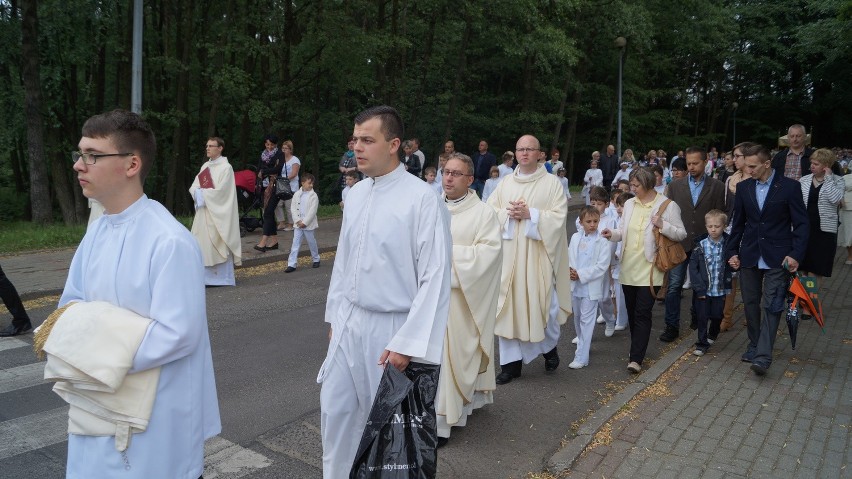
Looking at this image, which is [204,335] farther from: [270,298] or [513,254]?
[270,298]

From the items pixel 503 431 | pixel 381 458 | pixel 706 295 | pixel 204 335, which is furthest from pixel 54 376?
pixel 706 295

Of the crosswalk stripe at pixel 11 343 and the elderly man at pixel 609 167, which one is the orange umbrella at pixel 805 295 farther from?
the elderly man at pixel 609 167

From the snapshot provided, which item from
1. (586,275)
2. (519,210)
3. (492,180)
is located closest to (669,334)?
(586,275)

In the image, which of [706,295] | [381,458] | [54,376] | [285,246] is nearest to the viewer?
[54,376]

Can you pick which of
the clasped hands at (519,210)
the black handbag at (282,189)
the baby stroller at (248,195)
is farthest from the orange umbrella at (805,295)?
the baby stroller at (248,195)

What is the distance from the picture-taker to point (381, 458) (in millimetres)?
2822

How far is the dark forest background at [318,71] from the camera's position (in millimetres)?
18281

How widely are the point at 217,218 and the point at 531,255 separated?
5957 mm

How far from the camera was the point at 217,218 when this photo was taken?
10430mm

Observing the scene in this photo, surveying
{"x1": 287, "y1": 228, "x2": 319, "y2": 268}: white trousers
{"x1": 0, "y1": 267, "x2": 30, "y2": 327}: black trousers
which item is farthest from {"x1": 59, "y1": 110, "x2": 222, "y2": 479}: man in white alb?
{"x1": 287, "y1": 228, "x2": 319, "y2": 268}: white trousers

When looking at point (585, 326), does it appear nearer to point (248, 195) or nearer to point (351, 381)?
point (351, 381)

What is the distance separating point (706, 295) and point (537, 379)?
6.98ft

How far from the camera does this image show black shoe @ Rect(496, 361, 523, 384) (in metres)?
6.23

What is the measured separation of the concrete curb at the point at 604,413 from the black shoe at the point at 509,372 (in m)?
0.96
